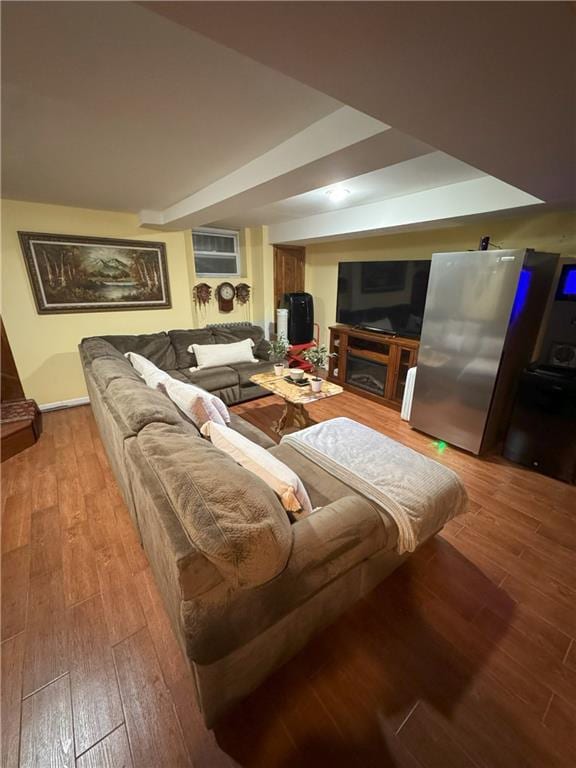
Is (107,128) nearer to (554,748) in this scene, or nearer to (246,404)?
(246,404)

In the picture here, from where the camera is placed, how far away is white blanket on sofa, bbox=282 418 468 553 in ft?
4.40

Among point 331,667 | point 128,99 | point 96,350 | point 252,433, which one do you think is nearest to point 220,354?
point 96,350

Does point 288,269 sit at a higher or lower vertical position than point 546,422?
higher

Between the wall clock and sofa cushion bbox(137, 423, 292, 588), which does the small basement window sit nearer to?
the wall clock

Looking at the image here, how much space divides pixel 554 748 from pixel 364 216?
377cm

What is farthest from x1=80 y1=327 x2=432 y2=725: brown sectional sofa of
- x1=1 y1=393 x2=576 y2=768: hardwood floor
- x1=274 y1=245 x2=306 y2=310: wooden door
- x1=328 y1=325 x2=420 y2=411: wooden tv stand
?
x1=274 y1=245 x2=306 y2=310: wooden door

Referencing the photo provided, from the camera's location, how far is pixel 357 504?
1189mm

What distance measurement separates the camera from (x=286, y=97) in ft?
Result: 4.24

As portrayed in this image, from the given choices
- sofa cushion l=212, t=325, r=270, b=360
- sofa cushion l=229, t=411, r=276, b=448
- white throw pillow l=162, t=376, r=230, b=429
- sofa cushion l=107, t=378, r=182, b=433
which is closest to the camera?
sofa cushion l=107, t=378, r=182, b=433

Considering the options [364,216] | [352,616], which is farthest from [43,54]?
[364,216]

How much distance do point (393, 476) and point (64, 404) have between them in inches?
149

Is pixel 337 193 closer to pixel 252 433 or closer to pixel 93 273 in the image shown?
pixel 252 433

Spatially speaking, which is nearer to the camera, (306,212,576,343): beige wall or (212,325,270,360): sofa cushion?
(306,212,576,343): beige wall

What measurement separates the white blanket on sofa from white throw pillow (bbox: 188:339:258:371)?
79.0 inches
